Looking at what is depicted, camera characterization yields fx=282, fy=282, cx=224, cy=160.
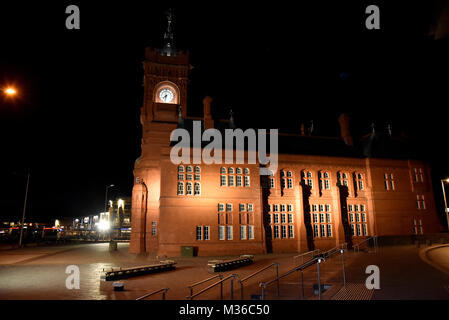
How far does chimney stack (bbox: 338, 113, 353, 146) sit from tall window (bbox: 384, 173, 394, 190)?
680 cm

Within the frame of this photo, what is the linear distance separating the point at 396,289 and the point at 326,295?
124 inches

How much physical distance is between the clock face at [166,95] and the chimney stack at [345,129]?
25309 mm

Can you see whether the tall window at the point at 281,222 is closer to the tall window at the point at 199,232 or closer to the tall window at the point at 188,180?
the tall window at the point at 199,232

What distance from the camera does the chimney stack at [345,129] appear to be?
41.6m

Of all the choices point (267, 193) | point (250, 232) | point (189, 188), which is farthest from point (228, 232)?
point (267, 193)

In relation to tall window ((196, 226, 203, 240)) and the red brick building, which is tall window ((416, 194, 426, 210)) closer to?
the red brick building

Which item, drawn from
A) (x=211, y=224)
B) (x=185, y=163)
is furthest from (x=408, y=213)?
(x=185, y=163)

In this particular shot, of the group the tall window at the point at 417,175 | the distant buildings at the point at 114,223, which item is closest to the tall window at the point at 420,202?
the tall window at the point at 417,175

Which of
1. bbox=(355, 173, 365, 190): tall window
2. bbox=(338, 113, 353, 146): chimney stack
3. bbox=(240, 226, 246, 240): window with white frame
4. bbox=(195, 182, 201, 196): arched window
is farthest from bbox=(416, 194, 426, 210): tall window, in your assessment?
bbox=(195, 182, 201, 196): arched window

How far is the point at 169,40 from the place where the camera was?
42625mm

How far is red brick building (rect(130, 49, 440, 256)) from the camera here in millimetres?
29031

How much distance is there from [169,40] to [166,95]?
9.92 meters

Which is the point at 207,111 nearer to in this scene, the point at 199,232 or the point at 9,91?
the point at 199,232
